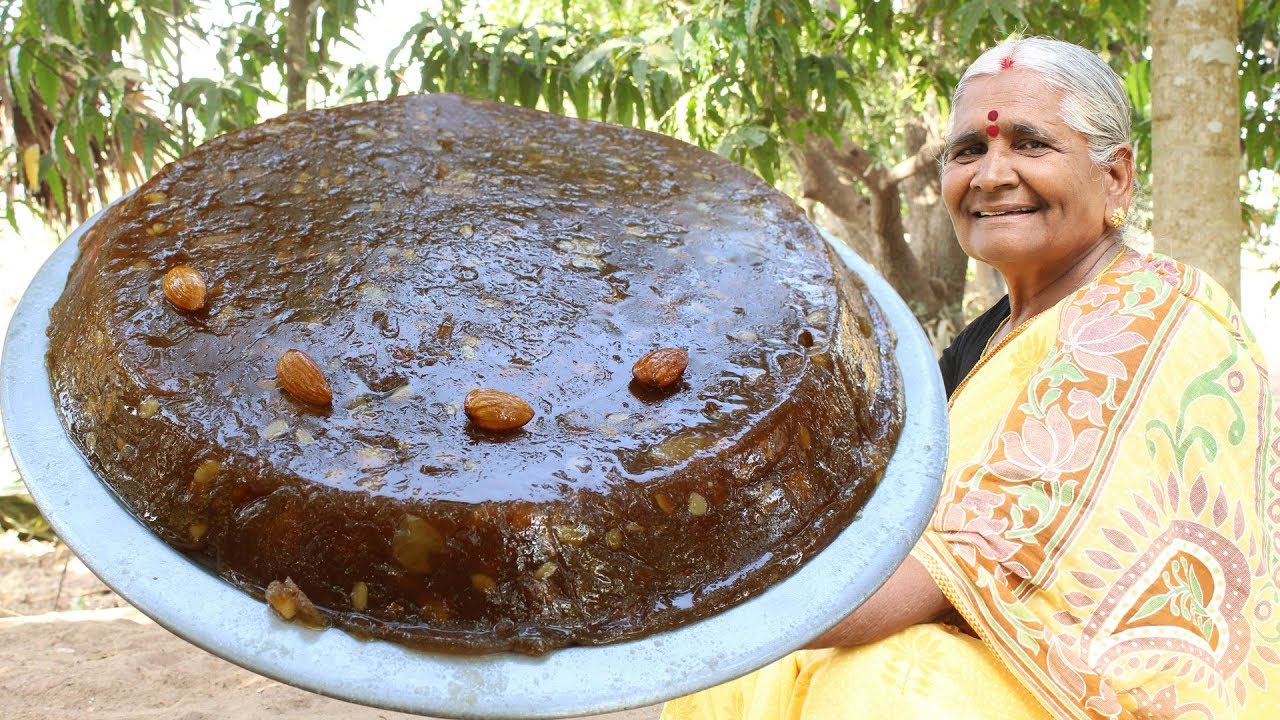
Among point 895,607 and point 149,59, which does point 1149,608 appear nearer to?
point 895,607

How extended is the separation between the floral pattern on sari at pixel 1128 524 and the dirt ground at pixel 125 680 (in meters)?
1.86

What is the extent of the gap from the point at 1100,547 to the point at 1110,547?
0.04 ft

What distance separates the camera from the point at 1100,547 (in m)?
1.25

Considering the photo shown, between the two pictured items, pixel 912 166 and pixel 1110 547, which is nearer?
pixel 1110 547

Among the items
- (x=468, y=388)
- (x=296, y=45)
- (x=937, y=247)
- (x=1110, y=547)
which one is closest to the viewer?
(x=468, y=388)

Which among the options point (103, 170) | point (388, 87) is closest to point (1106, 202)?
point (388, 87)

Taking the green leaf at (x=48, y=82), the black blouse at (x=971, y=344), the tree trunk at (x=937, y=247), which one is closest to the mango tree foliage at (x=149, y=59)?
the green leaf at (x=48, y=82)

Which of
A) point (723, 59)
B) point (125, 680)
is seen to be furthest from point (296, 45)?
point (125, 680)

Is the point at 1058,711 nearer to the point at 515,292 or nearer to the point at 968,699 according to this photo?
the point at 968,699

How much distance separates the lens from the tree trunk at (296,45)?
256cm

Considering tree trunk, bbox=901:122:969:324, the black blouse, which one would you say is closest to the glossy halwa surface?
the black blouse

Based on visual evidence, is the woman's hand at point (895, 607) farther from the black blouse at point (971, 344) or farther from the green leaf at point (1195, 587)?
the black blouse at point (971, 344)

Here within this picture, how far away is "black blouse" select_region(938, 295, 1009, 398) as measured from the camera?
2.05m

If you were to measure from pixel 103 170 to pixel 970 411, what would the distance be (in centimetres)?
447
